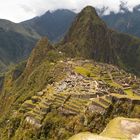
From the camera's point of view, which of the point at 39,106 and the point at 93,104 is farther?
the point at 39,106

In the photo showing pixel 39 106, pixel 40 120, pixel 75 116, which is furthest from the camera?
pixel 39 106

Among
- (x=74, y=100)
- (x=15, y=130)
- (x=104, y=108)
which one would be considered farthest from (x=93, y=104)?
(x=15, y=130)

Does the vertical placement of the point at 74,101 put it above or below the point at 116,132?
above

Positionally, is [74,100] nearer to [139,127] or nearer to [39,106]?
[39,106]

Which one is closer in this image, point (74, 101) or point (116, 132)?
point (116, 132)

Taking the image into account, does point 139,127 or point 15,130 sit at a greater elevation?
point 139,127

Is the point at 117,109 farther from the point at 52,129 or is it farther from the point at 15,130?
the point at 15,130

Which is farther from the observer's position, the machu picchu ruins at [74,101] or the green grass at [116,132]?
the machu picchu ruins at [74,101]

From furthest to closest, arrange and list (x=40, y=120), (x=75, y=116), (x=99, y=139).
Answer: (x=40, y=120) → (x=75, y=116) → (x=99, y=139)

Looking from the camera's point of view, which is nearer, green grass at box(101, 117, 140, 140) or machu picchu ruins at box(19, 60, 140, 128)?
green grass at box(101, 117, 140, 140)
